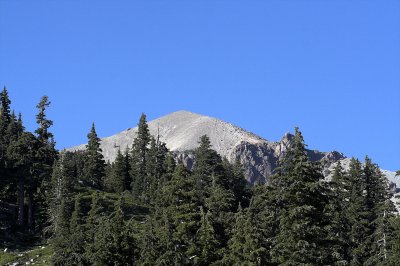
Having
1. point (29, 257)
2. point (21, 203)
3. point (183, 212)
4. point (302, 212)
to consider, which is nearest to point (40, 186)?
point (21, 203)

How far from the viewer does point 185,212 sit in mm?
51625

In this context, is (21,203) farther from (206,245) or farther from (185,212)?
(206,245)

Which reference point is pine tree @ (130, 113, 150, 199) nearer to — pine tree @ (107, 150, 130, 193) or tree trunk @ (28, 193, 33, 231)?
pine tree @ (107, 150, 130, 193)

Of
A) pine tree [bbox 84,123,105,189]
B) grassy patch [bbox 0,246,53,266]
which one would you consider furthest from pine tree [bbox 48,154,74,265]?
pine tree [bbox 84,123,105,189]

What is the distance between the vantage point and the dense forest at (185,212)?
39375 mm

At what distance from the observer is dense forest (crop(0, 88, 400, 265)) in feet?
129

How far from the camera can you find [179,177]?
5206 cm

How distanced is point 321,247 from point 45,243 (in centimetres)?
5126

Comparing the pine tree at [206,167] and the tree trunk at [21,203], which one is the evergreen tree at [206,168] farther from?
the tree trunk at [21,203]

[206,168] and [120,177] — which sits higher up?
[120,177]

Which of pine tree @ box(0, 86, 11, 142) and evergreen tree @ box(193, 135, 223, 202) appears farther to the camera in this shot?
pine tree @ box(0, 86, 11, 142)

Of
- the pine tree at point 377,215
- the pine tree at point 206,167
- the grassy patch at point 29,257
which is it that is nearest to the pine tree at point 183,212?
the pine tree at point 377,215

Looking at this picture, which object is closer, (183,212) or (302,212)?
(302,212)

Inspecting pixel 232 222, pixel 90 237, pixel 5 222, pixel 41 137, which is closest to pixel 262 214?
pixel 232 222
